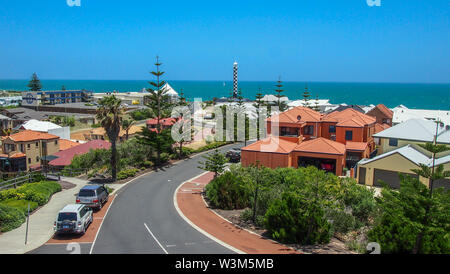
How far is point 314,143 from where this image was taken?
34.3 metres

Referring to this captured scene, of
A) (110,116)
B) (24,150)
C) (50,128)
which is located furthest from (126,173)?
(50,128)

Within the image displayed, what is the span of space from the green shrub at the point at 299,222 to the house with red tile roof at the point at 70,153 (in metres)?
26.1

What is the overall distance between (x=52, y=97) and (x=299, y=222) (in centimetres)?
11527

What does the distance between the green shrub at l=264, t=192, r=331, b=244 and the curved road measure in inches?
133

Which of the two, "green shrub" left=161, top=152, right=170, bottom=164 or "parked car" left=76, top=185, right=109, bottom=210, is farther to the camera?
"green shrub" left=161, top=152, right=170, bottom=164

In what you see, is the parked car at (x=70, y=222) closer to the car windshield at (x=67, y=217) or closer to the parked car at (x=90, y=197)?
the car windshield at (x=67, y=217)

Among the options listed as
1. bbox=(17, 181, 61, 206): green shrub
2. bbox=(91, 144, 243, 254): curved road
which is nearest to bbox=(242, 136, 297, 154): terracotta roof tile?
bbox=(91, 144, 243, 254): curved road

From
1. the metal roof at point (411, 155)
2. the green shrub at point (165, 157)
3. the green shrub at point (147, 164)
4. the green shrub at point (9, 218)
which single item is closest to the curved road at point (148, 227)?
the green shrub at point (9, 218)

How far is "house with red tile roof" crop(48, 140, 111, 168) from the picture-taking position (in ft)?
124

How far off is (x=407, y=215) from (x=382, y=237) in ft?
5.33

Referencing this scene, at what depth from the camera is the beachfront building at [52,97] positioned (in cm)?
10912

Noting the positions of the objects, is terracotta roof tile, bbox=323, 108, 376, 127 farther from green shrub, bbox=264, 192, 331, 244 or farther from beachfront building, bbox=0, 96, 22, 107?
beachfront building, bbox=0, 96, 22, 107

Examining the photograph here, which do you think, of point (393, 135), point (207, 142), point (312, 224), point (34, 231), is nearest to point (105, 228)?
point (34, 231)
